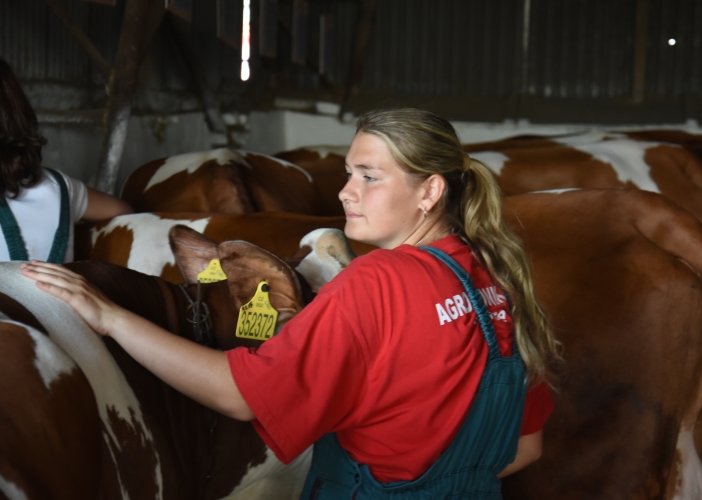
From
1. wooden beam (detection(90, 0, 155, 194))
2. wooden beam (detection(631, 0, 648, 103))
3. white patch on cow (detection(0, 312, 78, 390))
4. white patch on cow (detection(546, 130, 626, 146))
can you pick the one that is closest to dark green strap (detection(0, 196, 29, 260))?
white patch on cow (detection(0, 312, 78, 390))

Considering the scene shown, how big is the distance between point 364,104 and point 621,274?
5.37 m

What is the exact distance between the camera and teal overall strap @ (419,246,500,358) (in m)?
1.36

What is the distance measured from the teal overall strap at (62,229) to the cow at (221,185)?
1.12m

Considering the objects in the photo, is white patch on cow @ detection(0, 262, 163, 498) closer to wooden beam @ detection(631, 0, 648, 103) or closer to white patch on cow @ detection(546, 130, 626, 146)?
white patch on cow @ detection(546, 130, 626, 146)

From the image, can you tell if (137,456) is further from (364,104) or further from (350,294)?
Result: (364,104)

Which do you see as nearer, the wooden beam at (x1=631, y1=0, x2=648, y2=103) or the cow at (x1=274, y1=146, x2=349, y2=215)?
the cow at (x1=274, y1=146, x2=349, y2=215)

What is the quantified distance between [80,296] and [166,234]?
152cm

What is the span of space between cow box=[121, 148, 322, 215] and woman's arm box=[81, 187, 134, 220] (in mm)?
654

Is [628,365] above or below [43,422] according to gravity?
below

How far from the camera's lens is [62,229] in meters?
2.38

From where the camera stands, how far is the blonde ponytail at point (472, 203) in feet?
4.67

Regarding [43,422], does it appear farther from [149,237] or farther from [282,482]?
[149,237]

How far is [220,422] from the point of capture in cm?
176

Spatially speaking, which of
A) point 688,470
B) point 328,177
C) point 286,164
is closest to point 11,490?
point 688,470
